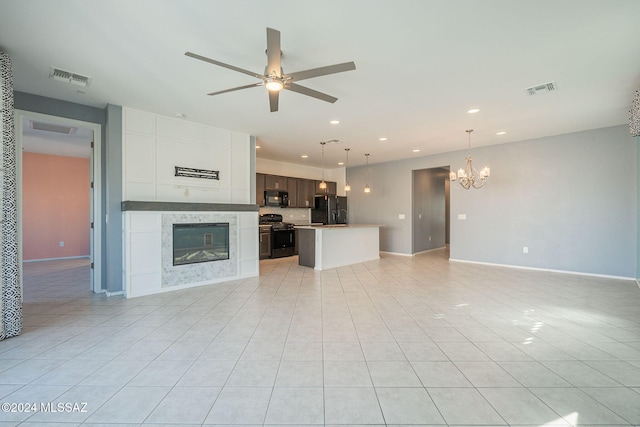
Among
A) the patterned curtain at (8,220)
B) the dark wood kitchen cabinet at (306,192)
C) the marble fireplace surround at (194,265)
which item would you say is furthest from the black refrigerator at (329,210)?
the patterned curtain at (8,220)

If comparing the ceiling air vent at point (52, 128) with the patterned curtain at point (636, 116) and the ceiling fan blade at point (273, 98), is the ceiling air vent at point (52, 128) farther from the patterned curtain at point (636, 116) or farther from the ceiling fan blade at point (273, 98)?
the patterned curtain at point (636, 116)

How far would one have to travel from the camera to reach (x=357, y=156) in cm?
793

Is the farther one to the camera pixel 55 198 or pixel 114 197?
pixel 55 198

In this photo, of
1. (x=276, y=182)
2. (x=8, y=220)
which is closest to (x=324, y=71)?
(x=8, y=220)

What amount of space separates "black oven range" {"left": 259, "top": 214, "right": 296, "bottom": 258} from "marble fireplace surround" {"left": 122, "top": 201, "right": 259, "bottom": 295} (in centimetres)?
238

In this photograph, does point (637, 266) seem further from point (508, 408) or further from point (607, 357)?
point (508, 408)

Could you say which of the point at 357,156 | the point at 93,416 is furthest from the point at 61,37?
the point at 357,156

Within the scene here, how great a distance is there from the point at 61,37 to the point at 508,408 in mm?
4715

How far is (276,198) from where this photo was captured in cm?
830

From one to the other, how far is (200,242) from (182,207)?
700 millimetres

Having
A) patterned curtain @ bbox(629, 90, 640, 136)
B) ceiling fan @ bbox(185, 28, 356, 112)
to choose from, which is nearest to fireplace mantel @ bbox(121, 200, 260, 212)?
ceiling fan @ bbox(185, 28, 356, 112)

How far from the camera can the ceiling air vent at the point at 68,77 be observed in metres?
3.28

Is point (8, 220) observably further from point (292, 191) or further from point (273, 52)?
point (292, 191)

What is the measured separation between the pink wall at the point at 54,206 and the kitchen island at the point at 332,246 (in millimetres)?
6742
